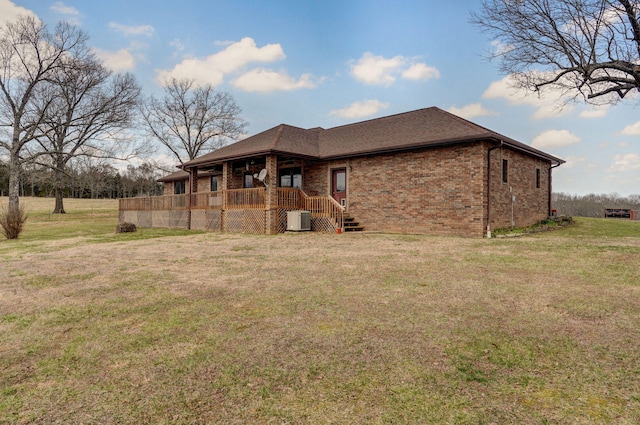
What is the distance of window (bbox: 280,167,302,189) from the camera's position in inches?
730

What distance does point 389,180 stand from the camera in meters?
14.9

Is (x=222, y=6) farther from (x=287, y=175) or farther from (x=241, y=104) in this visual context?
(x=241, y=104)

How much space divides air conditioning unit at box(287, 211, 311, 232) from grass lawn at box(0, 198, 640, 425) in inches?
324

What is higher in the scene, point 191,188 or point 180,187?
point 180,187

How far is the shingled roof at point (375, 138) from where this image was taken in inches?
528

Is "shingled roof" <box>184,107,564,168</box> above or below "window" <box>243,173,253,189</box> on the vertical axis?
above

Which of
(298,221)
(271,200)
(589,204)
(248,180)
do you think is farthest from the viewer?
(589,204)

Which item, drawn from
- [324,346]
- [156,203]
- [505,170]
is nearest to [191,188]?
[156,203]

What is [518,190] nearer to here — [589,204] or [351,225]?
[351,225]

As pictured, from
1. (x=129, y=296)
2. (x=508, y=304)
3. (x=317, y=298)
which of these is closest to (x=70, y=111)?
(x=129, y=296)

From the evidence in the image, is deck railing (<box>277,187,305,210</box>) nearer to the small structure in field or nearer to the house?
the house

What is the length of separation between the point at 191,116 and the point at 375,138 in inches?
1041

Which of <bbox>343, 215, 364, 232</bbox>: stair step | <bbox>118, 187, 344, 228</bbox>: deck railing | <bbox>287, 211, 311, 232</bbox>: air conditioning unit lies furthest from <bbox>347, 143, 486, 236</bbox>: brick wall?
<bbox>287, 211, 311, 232</bbox>: air conditioning unit

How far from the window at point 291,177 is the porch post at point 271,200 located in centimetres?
301
